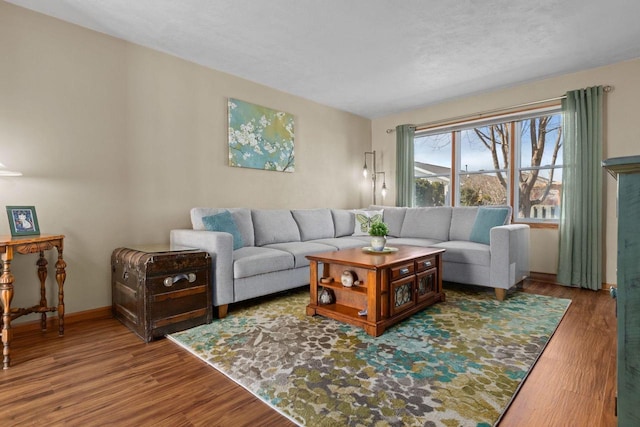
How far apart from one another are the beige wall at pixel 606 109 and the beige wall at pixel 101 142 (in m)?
3.14

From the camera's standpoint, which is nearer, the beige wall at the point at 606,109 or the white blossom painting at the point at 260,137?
the beige wall at the point at 606,109

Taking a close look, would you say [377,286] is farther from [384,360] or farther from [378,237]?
[378,237]

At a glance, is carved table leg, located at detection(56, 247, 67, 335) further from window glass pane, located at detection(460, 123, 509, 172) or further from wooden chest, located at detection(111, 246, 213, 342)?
window glass pane, located at detection(460, 123, 509, 172)

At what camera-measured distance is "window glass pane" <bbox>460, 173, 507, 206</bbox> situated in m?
4.40

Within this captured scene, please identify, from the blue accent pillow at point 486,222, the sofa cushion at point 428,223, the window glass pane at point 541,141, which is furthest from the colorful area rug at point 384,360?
the window glass pane at point 541,141

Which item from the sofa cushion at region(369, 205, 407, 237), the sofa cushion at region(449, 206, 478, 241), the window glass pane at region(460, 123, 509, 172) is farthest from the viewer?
the sofa cushion at region(369, 205, 407, 237)

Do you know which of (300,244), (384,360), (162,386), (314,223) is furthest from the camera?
(314,223)

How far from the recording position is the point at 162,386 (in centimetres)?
163

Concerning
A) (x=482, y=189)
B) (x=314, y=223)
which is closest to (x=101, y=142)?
(x=314, y=223)

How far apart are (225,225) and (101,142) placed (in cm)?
124

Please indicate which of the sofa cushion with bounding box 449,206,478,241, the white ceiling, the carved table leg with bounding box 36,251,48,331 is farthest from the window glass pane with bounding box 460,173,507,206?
the carved table leg with bounding box 36,251,48,331

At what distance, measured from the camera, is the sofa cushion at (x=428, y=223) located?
4051 mm

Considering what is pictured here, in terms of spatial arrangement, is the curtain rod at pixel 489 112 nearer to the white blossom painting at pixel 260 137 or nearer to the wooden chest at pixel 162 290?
the white blossom painting at pixel 260 137

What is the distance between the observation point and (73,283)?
2607mm
